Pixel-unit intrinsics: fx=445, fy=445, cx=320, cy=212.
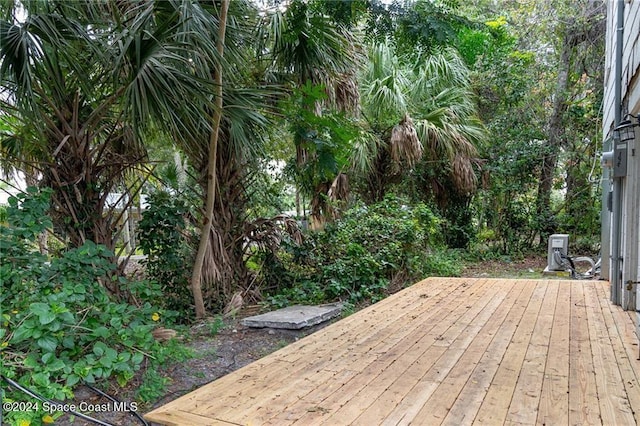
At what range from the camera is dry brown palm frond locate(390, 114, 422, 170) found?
24.4ft

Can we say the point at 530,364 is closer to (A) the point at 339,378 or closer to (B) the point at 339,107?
(A) the point at 339,378

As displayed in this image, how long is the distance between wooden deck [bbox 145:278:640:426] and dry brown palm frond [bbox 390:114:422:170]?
3.81m

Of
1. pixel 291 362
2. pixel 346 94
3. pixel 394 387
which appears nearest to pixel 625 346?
pixel 394 387

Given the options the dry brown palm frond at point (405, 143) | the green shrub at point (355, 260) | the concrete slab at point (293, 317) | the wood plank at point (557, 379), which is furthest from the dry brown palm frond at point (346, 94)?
the wood plank at point (557, 379)

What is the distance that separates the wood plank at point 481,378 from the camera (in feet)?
6.87

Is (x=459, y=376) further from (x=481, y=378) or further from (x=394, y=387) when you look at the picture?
(x=394, y=387)

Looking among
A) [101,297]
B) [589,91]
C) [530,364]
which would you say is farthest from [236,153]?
[589,91]

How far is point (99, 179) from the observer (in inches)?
158

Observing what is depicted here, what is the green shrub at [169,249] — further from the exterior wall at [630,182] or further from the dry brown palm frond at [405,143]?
the exterior wall at [630,182]

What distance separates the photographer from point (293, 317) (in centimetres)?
427

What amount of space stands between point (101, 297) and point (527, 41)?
33.5ft

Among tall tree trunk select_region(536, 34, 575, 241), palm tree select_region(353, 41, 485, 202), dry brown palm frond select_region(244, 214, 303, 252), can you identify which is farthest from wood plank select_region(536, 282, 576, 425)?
tall tree trunk select_region(536, 34, 575, 241)

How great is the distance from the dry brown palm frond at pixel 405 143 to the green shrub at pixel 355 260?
1079 mm

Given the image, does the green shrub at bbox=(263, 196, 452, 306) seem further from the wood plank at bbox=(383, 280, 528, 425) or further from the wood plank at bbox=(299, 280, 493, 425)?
the wood plank at bbox=(383, 280, 528, 425)
